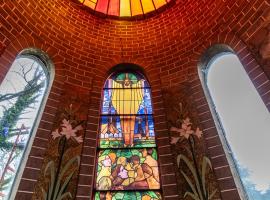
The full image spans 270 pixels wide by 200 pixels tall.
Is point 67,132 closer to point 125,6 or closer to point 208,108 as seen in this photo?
point 208,108

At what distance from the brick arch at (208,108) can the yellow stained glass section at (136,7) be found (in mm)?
1688

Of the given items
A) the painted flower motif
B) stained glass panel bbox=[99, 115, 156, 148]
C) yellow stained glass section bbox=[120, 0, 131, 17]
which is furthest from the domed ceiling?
the painted flower motif

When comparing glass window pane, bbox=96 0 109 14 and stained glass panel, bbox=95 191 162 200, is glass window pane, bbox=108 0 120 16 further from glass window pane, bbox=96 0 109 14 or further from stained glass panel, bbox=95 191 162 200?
stained glass panel, bbox=95 191 162 200

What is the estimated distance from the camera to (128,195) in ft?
9.18

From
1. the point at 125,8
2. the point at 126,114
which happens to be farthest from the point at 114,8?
the point at 126,114

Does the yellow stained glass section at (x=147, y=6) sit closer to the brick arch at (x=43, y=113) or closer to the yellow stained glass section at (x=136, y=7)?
the yellow stained glass section at (x=136, y=7)

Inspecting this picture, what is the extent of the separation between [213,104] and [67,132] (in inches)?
74.2

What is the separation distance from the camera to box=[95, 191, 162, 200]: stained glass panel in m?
2.77

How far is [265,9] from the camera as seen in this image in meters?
3.22

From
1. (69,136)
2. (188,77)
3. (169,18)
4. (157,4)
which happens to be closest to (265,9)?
(188,77)

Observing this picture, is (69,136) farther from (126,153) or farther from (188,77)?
(188,77)

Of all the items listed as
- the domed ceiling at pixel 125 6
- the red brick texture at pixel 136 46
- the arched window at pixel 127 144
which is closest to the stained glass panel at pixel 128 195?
the arched window at pixel 127 144

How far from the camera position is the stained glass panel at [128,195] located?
2.77m

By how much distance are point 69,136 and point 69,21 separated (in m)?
2.21
